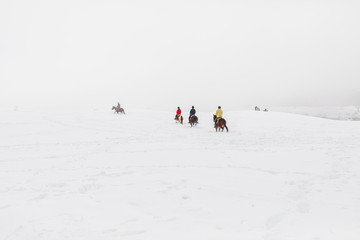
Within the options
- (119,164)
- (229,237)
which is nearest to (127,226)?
(229,237)

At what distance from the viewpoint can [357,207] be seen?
20.0 ft

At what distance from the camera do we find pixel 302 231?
4977mm

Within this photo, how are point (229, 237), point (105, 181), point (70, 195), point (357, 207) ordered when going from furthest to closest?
point (105, 181) < point (70, 195) < point (357, 207) < point (229, 237)

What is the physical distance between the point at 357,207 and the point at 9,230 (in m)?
8.10

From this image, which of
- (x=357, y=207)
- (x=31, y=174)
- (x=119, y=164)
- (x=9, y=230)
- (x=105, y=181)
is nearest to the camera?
(x=9, y=230)

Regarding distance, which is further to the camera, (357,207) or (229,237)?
(357,207)

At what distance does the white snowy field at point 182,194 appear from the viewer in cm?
514

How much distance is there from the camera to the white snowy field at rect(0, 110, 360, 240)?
5.14 metres

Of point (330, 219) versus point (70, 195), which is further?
point (70, 195)

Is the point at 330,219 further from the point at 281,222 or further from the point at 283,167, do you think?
the point at 283,167

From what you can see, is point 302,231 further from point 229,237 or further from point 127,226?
point 127,226

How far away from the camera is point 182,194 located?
7062 mm

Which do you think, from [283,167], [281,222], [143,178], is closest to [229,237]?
[281,222]

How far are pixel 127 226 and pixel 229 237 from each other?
2177 mm
